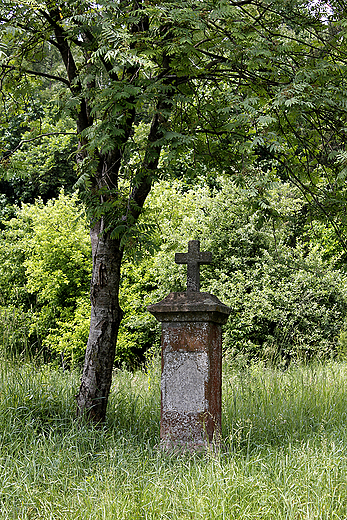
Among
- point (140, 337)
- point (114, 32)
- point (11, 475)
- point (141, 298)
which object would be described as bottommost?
point (11, 475)

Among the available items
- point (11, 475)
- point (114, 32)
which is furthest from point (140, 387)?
point (114, 32)

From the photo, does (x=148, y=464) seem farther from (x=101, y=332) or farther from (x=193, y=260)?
(x=193, y=260)

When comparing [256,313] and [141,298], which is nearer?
[256,313]

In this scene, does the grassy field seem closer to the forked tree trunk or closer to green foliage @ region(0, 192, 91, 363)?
the forked tree trunk

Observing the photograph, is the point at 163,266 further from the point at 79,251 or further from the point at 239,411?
the point at 239,411

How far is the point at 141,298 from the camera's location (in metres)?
12.4

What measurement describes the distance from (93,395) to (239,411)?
1575mm

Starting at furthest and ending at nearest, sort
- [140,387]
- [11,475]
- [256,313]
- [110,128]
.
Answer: [256,313], [140,387], [110,128], [11,475]

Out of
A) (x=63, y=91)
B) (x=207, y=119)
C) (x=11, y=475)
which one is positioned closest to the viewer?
(x=11, y=475)

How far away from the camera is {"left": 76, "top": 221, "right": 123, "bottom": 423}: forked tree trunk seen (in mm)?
5066

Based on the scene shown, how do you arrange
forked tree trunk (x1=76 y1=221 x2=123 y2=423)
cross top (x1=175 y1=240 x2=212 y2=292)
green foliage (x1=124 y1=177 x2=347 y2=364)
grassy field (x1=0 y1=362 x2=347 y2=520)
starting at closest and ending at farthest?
grassy field (x1=0 y1=362 x2=347 y2=520)
cross top (x1=175 y1=240 x2=212 y2=292)
forked tree trunk (x1=76 y1=221 x2=123 y2=423)
green foliage (x1=124 y1=177 x2=347 y2=364)

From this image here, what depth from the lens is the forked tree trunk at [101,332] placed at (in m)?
5.07

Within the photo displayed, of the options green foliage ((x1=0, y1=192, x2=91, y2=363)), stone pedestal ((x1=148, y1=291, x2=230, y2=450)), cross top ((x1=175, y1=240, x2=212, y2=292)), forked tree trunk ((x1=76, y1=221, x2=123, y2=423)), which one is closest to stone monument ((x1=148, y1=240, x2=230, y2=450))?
stone pedestal ((x1=148, y1=291, x2=230, y2=450))

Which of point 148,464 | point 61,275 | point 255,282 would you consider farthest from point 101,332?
point 61,275
